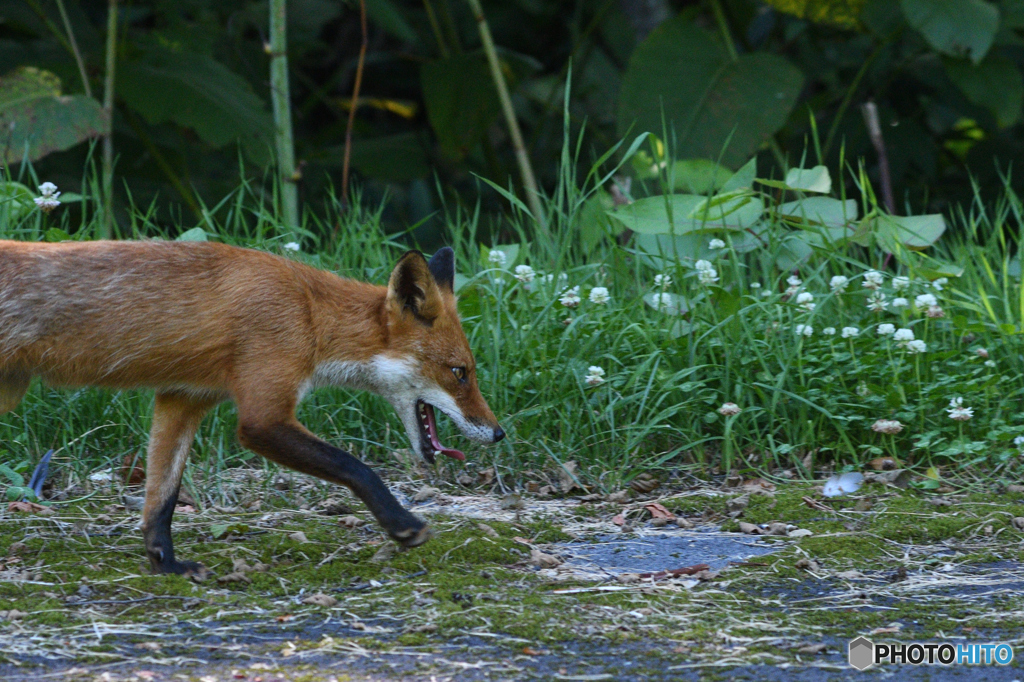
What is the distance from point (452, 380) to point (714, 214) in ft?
6.63

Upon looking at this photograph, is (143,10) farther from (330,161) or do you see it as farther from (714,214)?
(714,214)

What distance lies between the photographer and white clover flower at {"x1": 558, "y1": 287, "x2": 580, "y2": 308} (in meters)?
4.70

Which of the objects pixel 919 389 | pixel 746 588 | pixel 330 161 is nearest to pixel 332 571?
pixel 746 588

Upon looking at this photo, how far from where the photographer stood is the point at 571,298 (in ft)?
15.5

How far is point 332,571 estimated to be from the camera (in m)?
3.22

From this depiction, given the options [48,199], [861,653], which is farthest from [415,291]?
[48,199]

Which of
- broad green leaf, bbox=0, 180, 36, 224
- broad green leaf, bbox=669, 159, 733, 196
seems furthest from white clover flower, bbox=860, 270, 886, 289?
broad green leaf, bbox=0, 180, 36, 224

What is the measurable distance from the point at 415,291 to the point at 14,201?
2.38 m

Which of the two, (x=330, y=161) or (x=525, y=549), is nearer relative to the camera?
(x=525, y=549)

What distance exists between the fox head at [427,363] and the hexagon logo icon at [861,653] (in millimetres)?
1448

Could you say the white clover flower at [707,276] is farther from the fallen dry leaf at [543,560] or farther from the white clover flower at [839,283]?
the fallen dry leaf at [543,560]

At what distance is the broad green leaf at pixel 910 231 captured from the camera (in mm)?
5066

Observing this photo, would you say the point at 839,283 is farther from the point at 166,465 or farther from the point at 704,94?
the point at 166,465

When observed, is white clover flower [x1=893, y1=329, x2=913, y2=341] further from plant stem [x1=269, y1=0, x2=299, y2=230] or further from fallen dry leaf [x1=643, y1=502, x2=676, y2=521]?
plant stem [x1=269, y1=0, x2=299, y2=230]
